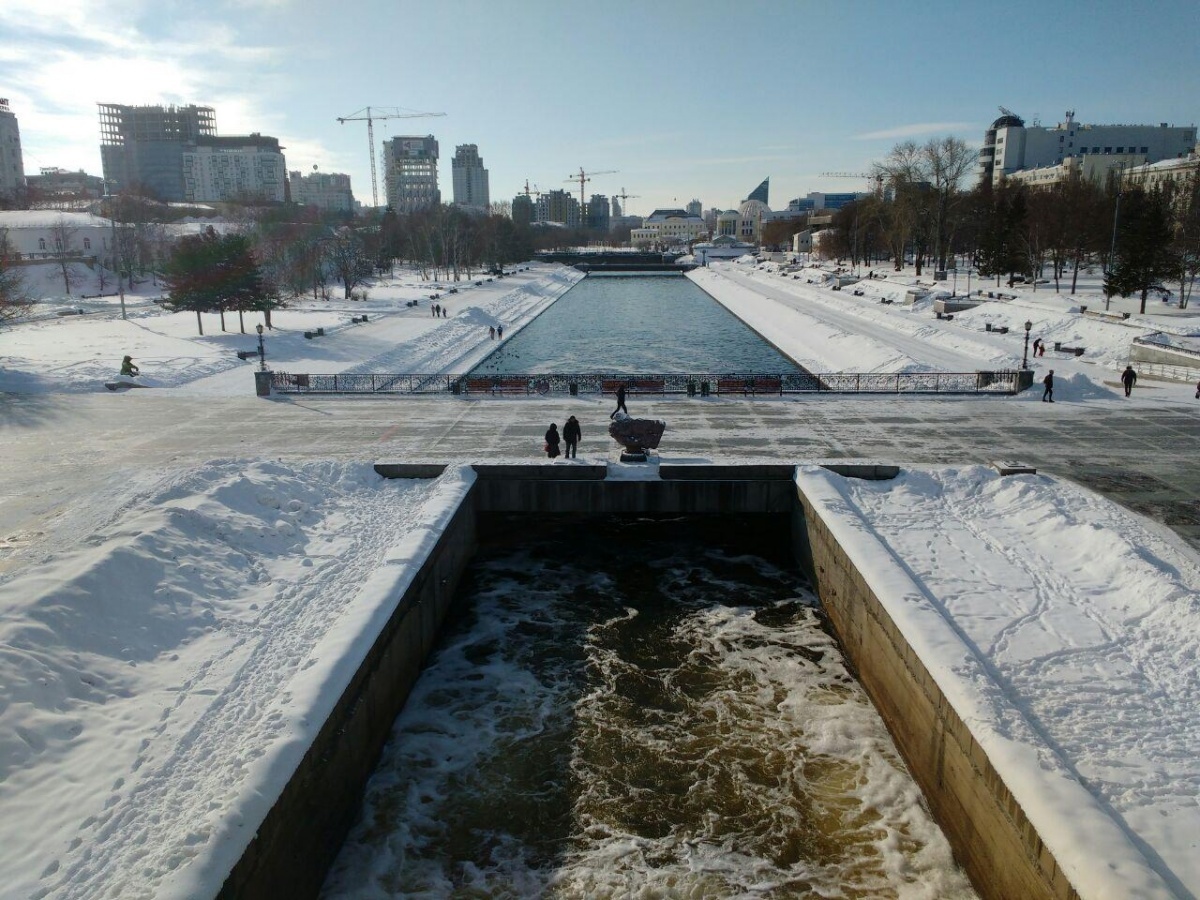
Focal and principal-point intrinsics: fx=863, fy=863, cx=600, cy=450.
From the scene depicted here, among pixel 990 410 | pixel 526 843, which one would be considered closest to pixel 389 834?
pixel 526 843

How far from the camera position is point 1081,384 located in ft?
99.0

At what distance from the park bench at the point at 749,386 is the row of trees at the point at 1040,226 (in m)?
30.0

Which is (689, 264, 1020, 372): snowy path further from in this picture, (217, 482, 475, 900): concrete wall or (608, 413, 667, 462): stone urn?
(217, 482, 475, 900): concrete wall

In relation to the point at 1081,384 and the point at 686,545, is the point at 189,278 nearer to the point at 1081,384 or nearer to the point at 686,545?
the point at 686,545

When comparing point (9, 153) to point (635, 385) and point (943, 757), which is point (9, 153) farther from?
point (943, 757)

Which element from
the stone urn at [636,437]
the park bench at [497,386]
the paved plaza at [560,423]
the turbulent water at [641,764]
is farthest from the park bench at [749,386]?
the turbulent water at [641,764]

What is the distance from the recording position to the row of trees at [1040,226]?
50.9 m

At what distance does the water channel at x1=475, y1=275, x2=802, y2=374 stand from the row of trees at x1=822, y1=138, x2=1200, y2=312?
2194 centimetres

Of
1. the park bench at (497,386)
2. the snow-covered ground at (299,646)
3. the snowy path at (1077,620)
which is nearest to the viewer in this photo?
the snow-covered ground at (299,646)

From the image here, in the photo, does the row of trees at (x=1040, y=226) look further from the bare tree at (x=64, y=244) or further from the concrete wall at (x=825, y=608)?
the bare tree at (x=64, y=244)

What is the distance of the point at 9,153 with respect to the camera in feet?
536

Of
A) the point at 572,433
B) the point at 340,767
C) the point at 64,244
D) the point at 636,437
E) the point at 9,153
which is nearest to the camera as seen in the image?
the point at 340,767

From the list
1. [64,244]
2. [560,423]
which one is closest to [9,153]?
[64,244]

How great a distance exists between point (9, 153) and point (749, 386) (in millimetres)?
185479
